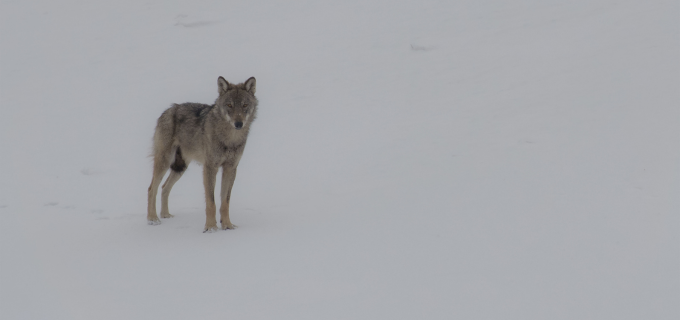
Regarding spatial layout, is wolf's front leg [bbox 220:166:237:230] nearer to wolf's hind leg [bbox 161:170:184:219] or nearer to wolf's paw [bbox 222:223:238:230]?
wolf's paw [bbox 222:223:238:230]

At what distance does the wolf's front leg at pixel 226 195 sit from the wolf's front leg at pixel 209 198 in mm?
134

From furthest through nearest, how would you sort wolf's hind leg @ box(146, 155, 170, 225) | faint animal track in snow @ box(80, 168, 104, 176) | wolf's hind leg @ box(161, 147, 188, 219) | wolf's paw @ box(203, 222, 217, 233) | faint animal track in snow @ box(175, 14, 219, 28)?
faint animal track in snow @ box(175, 14, 219, 28) → faint animal track in snow @ box(80, 168, 104, 176) → wolf's hind leg @ box(161, 147, 188, 219) → wolf's hind leg @ box(146, 155, 170, 225) → wolf's paw @ box(203, 222, 217, 233)

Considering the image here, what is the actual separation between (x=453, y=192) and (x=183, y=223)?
3911 mm

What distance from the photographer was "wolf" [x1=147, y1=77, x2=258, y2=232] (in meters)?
8.47

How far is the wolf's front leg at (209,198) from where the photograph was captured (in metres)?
8.45

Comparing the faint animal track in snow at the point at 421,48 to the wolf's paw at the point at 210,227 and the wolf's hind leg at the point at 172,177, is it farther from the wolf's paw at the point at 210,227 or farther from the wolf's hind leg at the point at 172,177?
the wolf's paw at the point at 210,227

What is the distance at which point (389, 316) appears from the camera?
18.4 ft

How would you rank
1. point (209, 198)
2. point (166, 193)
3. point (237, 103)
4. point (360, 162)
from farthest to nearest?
point (360, 162)
point (166, 193)
point (209, 198)
point (237, 103)

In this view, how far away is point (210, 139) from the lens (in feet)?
28.2

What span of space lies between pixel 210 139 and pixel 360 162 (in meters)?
3.68

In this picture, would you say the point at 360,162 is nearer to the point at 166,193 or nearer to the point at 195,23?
the point at 166,193

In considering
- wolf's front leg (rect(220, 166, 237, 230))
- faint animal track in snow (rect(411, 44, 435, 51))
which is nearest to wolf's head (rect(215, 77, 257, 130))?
wolf's front leg (rect(220, 166, 237, 230))

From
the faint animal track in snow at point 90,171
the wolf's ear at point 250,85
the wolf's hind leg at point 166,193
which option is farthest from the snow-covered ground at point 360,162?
the wolf's ear at point 250,85

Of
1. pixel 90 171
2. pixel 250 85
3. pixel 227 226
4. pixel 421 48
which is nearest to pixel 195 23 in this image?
pixel 421 48
